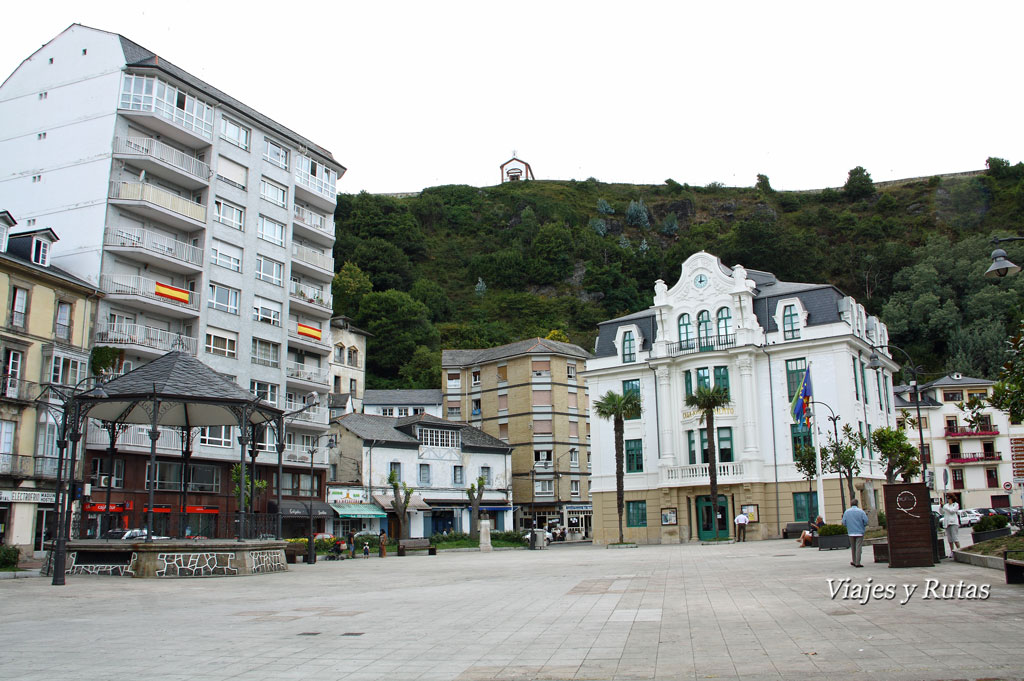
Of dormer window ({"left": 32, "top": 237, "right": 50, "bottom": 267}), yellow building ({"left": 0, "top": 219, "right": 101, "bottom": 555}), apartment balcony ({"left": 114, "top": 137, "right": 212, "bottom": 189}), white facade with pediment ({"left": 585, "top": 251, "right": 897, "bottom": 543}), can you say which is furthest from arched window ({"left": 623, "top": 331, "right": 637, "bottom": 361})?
dormer window ({"left": 32, "top": 237, "right": 50, "bottom": 267})

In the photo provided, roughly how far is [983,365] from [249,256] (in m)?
76.9

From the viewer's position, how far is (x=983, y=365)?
87.1 meters

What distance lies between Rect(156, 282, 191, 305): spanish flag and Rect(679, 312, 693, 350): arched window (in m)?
30.0

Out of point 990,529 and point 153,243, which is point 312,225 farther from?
point 990,529

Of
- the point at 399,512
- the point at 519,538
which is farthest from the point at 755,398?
the point at 399,512

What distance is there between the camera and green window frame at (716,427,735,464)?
49781mm

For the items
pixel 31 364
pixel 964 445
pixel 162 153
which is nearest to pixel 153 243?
pixel 162 153

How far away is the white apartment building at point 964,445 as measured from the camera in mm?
76750

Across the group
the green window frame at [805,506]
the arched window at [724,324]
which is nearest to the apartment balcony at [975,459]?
the green window frame at [805,506]

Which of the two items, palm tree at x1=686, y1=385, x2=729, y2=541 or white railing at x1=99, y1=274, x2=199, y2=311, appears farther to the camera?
palm tree at x1=686, y1=385, x2=729, y2=541

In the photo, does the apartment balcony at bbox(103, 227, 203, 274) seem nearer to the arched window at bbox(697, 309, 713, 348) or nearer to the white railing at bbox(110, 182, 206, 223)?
the white railing at bbox(110, 182, 206, 223)

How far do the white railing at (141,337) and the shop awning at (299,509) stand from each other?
10748mm

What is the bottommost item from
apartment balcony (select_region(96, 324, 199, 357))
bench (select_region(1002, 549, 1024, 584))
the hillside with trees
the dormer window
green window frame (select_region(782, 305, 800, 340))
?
bench (select_region(1002, 549, 1024, 584))

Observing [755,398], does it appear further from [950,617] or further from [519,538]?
[950,617]
